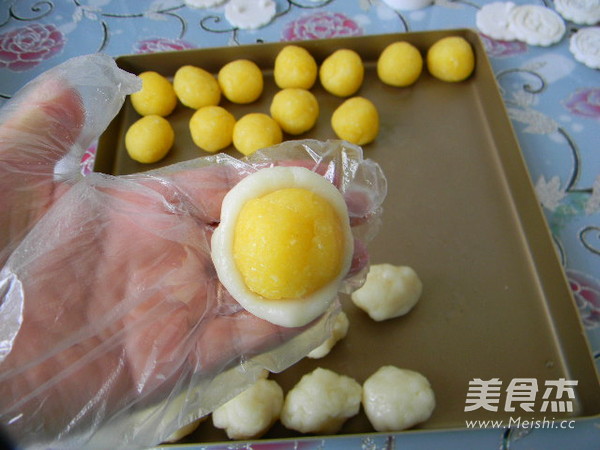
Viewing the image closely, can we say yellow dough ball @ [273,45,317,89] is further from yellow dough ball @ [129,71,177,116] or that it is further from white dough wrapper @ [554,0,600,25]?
white dough wrapper @ [554,0,600,25]

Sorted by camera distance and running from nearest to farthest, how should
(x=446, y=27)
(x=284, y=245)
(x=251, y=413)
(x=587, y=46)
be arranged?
1. (x=284, y=245)
2. (x=251, y=413)
3. (x=587, y=46)
4. (x=446, y=27)

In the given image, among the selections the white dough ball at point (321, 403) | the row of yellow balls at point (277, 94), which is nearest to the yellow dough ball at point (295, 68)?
the row of yellow balls at point (277, 94)

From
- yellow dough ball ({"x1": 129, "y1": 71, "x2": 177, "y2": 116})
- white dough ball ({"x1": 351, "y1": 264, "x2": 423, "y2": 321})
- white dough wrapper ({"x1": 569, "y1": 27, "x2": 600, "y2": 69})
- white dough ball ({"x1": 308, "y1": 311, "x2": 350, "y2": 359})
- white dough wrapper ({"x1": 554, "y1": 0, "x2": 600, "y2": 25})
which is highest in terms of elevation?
white dough wrapper ({"x1": 554, "y1": 0, "x2": 600, "y2": 25})

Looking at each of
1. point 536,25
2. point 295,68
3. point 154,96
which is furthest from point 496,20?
point 154,96

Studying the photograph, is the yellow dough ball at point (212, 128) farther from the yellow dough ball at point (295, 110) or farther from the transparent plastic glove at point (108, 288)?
the transparent plastic glove at point (108, 288)

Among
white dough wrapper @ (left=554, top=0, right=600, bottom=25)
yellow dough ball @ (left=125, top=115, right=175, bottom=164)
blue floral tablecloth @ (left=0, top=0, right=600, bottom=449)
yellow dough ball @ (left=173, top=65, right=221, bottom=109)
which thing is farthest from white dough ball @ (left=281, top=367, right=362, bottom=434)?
white dough wrapper @ (left=554, top=0, right=600, bottom=25)

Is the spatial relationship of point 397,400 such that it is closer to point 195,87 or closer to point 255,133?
point 255,133

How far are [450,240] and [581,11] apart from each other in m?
0.96

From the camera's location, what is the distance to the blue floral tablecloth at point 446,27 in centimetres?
111

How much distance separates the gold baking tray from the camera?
92 cm

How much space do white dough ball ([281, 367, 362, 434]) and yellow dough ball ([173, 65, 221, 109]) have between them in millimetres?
804

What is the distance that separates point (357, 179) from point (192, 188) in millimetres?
310

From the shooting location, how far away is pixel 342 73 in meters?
1.24

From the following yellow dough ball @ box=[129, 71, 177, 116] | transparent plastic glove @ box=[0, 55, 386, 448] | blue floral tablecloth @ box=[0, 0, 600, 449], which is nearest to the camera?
transparent plastic glove @ box=[0, 55, 386, 448]
